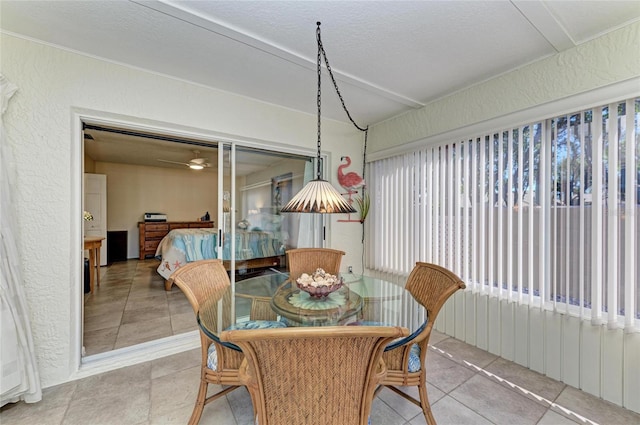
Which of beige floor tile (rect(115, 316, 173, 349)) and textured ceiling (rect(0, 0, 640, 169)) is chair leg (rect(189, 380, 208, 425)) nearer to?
beige floor tile (rect(115, 316, 173, 349))

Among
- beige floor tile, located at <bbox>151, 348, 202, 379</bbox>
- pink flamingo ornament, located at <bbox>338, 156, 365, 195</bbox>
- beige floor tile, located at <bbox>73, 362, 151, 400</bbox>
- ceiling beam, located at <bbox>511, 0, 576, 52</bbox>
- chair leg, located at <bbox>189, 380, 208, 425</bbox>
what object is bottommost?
beige floor tile, located at <bbox>151, 348, 202, 379</bbox>

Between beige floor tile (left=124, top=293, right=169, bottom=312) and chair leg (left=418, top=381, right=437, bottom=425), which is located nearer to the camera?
chair leg (left=418, top=381, right=437, bottom=425)

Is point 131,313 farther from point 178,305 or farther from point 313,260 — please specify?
point 313,260

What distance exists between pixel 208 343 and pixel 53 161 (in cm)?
183

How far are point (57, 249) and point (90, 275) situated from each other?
2.70 meters

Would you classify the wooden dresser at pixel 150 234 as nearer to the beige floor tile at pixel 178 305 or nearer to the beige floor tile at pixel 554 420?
the beige floor tile at pixel 178 305

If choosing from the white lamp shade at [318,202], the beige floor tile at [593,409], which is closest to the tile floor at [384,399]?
the beige floor tile at [593,409]

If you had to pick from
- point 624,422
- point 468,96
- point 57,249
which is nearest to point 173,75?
point 57,249

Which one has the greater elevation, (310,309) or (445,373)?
(310,309)

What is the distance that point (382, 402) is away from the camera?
5.87 feet

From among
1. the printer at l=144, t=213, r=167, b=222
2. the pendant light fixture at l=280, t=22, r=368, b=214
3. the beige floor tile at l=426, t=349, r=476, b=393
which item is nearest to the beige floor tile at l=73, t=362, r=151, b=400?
the pendant light fixture at l=280, t=22, r=368, b=214

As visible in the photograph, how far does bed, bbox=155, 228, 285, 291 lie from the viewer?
10.0ft

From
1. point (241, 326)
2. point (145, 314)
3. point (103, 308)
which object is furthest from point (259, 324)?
point (103, 308)

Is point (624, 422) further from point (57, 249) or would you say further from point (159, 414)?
point (57, 249)
